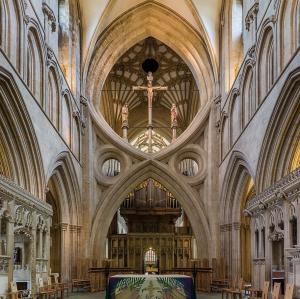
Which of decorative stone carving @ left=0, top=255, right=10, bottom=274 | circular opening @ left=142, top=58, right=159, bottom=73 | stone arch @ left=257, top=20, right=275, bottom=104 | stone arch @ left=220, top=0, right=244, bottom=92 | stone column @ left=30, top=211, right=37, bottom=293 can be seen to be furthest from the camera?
circular opening @ left=142, top=58, right=159, bottom=73

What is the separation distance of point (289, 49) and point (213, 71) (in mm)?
11480

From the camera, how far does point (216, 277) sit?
2361cm

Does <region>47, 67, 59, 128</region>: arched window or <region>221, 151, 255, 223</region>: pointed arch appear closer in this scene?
<region>47, 67, 59, 128</region>: arched window

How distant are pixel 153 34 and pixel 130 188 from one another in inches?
290

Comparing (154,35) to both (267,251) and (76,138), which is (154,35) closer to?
(76,138)

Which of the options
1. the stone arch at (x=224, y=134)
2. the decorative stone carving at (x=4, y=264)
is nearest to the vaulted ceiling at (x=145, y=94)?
the stone arch at (x=224, y=134)

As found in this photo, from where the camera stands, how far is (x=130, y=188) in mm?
26125

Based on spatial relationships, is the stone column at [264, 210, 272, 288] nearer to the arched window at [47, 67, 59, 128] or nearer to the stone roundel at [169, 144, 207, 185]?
the arched window at [47, 67, 59, 128]

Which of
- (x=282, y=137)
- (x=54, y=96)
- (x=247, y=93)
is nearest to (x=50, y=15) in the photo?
(x=54, y=96)

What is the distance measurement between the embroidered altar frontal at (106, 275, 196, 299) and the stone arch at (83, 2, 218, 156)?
13.0m

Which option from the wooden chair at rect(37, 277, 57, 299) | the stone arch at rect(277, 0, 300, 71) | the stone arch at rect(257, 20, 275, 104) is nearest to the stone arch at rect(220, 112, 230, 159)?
the stone arch at rect(257, 20, 275, 104)

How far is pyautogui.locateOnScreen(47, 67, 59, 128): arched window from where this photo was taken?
19.1 metres

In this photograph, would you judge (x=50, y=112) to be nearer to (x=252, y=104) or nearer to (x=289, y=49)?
(x=252, y=104)

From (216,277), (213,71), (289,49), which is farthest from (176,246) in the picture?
(289,49)
